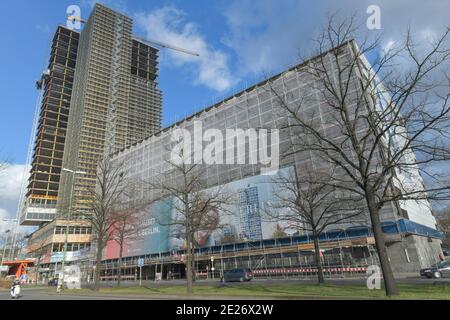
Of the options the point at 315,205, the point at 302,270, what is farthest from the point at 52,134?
the point at 315,205

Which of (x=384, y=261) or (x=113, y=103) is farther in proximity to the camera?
(x=113, y=103)

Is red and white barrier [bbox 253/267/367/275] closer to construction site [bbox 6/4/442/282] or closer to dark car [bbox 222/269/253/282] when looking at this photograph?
construction site [bbox 6/4/442/282]

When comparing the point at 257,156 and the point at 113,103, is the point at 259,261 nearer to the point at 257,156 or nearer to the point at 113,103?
the point at 257,156

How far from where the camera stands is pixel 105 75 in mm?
131125

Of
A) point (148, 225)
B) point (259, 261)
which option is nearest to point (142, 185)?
→ point (148, 225)

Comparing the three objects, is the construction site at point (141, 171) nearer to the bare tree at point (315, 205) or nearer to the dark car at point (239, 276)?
the bare tree at point (315, 205)

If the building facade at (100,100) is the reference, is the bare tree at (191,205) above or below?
below

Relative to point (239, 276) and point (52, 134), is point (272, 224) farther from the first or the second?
point (52, 134)

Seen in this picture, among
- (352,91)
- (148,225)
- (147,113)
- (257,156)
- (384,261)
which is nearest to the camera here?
(384,261)

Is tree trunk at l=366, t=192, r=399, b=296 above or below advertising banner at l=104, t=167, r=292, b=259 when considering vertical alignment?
below

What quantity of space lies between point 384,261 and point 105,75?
13479cm

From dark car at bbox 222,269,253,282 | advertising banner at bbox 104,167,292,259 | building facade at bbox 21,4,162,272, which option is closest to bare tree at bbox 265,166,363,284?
advertising banner at bbox 104,167,292,259

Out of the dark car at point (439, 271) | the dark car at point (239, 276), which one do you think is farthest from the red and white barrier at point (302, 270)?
Answer: the dark car at point (439, 271)

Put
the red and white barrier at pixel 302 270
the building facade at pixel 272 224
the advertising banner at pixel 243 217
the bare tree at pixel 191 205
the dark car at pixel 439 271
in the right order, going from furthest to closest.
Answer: the advertising banner at pixel 243 217
the building facade at pixel 272 224
the red and white barrier at pixel 302 270
the dark car at pixel 439 271
the bare tree at pixel 191 205
